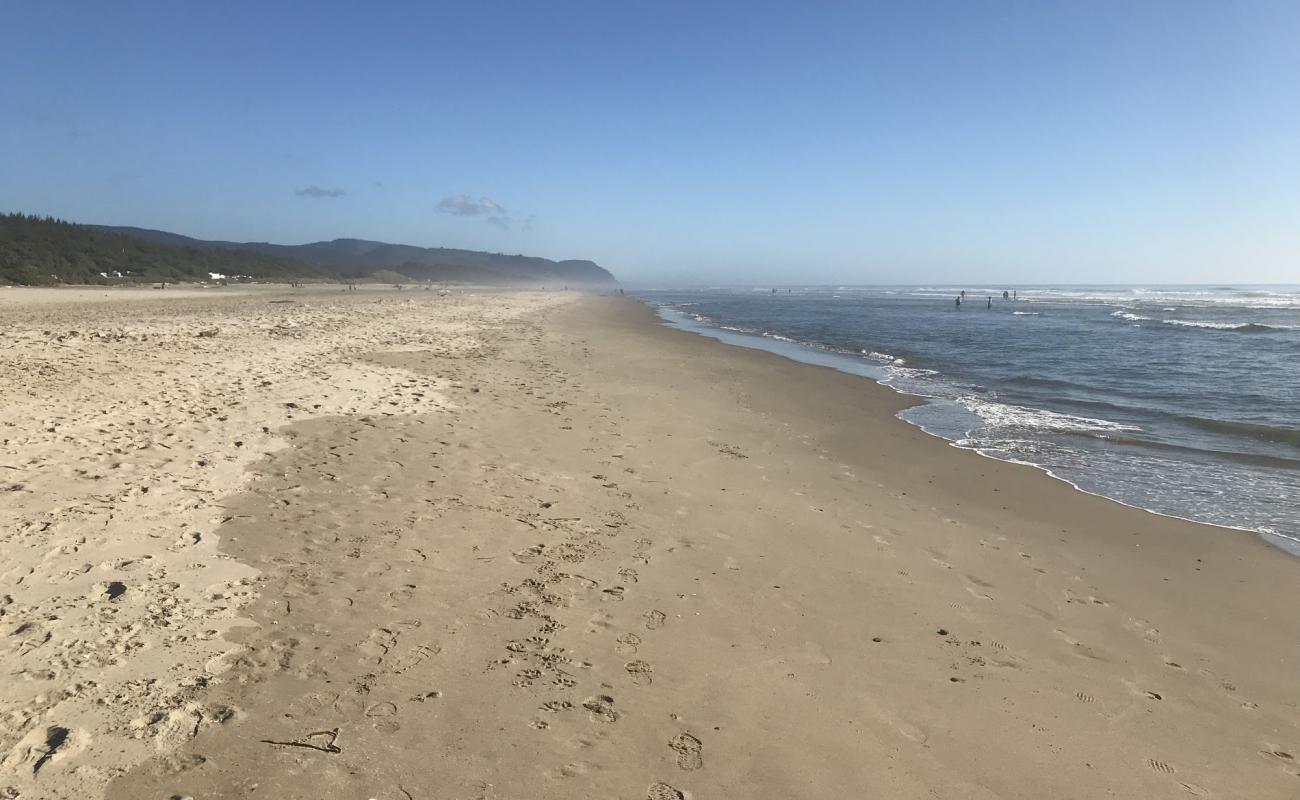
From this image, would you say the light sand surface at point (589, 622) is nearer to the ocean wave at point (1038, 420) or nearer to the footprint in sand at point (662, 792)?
the footprint in sand at point (662, 792)

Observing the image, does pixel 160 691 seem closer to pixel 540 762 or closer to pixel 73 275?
pixel 540 762

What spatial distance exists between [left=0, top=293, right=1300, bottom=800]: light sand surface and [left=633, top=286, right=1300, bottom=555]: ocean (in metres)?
1.41

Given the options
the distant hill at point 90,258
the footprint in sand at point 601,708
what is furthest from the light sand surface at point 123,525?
the distant hill at point 90,258

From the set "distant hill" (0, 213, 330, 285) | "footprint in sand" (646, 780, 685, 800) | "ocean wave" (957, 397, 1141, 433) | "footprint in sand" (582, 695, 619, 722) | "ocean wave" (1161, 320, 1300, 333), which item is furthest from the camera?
"distant hill" (0, 213, 330, 285)

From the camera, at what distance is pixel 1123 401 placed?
570 inches

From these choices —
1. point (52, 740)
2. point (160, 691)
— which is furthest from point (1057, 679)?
point (52, 740)

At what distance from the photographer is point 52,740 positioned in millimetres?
2795

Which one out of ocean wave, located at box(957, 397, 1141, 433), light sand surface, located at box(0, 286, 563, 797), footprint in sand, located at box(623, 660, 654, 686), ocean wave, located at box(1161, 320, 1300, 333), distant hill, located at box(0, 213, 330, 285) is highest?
distant hill, located at box(0, 213, 330, 285)

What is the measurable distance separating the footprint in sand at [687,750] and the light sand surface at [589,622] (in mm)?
18

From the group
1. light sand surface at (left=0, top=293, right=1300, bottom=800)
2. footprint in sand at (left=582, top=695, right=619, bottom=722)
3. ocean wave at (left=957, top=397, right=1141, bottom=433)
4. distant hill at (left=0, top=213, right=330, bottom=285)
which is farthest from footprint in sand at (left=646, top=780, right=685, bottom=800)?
distant hill at (left=0, top=213, right=330, bottom=285)

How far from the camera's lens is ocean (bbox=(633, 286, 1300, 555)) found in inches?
331

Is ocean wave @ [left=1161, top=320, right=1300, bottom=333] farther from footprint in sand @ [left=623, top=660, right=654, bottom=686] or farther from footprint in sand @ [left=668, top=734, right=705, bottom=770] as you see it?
footprint in sand @ [left=668, top=734, right=705, bottom=770]

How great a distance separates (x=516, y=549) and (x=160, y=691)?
2526mm

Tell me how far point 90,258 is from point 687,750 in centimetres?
6110
